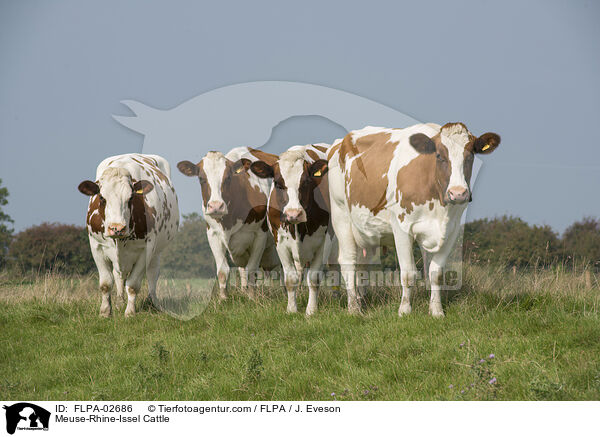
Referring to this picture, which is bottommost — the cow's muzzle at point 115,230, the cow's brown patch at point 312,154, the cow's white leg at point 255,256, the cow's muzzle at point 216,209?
the cow's white leg at point 255,256

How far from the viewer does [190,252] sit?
40.1ft

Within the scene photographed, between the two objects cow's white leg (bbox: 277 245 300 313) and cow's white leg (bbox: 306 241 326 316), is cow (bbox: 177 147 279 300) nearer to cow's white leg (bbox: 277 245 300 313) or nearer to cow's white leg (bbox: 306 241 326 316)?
cow's white leg (bbox: 277 245 300 313)

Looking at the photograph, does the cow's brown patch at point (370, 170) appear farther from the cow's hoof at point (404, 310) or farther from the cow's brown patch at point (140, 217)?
the cow's brown patch at point (140, 217)

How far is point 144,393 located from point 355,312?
3725 mm

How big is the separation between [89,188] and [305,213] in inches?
159

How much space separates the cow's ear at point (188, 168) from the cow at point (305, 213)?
1.52 metres

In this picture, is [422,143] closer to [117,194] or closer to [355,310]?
Result: [355,310]

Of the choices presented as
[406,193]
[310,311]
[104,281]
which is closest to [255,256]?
→ [310,311]

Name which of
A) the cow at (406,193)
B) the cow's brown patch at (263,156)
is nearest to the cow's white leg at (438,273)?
the cow at (406,193)

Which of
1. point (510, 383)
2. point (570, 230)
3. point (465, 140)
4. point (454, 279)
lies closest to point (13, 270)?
point (454, 279)

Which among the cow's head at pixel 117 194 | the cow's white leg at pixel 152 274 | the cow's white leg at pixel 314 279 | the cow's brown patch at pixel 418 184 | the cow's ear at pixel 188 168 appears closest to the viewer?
the cow's brown patch at pixel 418 184
